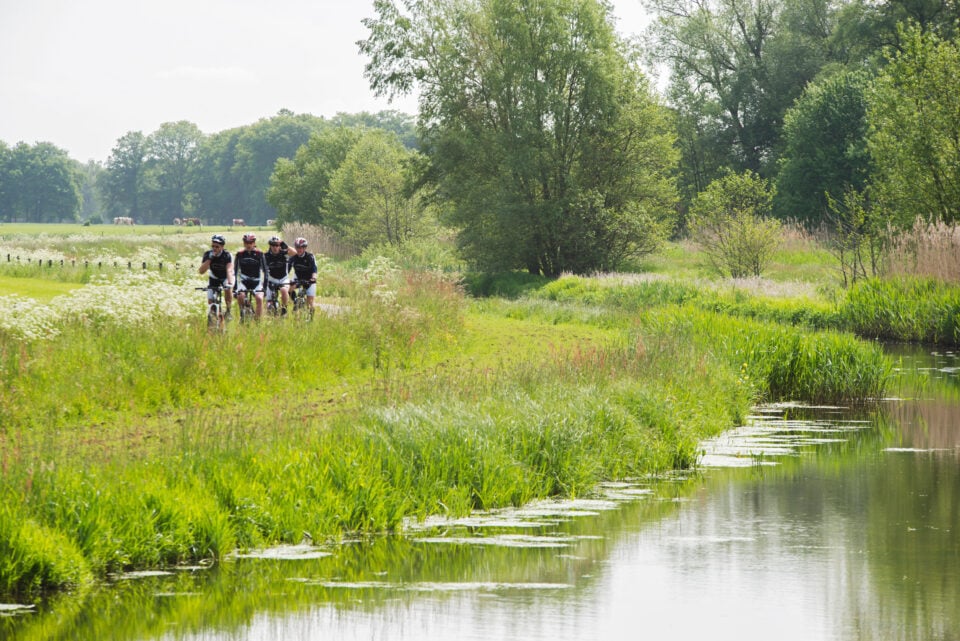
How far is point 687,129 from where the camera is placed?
6969cm

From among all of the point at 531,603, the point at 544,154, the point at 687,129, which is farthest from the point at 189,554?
the point at 687,129

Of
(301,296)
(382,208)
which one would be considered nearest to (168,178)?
(382,208)

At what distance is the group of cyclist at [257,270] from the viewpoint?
764 inches

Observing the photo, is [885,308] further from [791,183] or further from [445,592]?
[791,183]

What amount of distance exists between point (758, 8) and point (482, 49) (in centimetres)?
2984

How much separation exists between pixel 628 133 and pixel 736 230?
8025mm

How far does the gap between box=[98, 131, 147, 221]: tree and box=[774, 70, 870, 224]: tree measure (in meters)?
146

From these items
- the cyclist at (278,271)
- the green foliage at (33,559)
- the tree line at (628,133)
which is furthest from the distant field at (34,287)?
the green foliage at (33,559)

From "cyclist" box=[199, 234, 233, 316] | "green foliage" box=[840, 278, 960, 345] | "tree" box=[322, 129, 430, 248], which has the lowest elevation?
"green foliage" box=[840, 278, 960, 345]

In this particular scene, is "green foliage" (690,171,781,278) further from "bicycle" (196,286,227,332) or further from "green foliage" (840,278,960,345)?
"bicycle" (196,286,227,332)

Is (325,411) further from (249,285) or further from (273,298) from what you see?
(273,298)

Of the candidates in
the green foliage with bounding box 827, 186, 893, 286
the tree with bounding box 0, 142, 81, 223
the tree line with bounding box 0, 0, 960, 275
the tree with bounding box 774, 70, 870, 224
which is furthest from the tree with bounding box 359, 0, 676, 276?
the tree with bounding box 0, 142, 81, 223

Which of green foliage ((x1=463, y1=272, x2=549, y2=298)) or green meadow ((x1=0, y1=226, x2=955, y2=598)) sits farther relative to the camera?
green foliage ((x1=463, y1=272, x2=549, y2=298))

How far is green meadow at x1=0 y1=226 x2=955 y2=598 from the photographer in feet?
30.0
